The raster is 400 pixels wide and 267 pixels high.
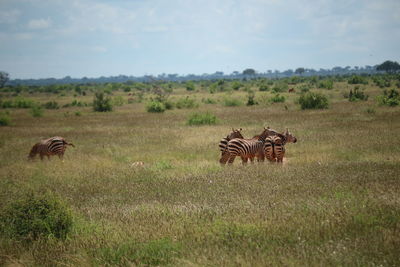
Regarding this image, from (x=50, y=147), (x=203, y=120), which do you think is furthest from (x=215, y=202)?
(x=203, y=120)

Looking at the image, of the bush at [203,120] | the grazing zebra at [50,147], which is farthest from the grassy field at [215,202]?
the bush at [203,120]

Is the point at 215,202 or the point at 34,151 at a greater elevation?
the point at 215,202

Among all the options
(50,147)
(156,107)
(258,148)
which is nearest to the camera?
(258,148)

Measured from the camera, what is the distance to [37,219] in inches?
300

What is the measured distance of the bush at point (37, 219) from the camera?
301 inches

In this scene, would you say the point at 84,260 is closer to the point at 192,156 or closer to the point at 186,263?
the point at 186,263

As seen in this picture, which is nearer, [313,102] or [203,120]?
[203,120]

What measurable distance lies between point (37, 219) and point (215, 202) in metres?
3.68

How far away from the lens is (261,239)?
6742 mm

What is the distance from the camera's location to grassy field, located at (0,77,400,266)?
20.6 feet

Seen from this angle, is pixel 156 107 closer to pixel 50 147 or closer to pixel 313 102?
pixel 313 102

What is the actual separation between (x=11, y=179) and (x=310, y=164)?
967cm

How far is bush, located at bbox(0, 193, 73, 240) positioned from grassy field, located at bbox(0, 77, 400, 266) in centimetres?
20

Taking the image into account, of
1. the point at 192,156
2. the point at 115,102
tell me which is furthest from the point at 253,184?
the point at 115,102
